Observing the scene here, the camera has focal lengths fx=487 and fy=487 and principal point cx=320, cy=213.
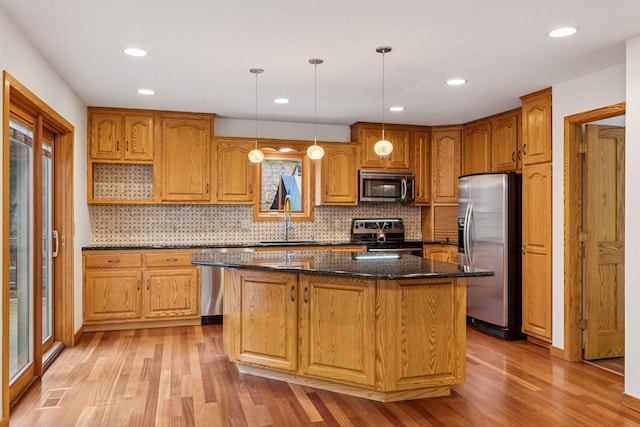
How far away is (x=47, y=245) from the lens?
14.3 feet

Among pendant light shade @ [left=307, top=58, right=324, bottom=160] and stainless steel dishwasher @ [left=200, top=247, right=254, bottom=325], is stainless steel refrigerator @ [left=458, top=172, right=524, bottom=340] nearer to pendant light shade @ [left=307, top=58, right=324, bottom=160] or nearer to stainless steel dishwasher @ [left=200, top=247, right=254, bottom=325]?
pendant light shade @ [left=307, top=58, right=324, bottom=160]

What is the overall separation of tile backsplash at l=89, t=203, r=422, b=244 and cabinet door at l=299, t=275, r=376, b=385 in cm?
283

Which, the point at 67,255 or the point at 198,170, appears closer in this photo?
the point at 67,255

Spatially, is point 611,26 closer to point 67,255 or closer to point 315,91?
point 315,91

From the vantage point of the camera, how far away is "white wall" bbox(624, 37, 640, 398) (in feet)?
10.6

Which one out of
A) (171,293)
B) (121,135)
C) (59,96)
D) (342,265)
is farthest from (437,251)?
(59,96)

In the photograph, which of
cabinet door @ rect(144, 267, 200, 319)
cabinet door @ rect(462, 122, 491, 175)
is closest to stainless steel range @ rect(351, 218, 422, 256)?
cabinet door @ rect(462, 122, 491, 175)

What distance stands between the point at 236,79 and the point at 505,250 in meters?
3.11

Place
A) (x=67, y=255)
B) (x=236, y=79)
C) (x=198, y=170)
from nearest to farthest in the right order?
1. (x=236, y=79)
2. (x=67, y=255)
3. (x=198, y=170)

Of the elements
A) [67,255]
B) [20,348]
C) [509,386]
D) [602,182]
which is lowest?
[509,386]

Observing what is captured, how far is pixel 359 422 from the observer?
2.90m

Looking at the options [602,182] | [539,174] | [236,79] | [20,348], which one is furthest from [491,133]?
[20,348]

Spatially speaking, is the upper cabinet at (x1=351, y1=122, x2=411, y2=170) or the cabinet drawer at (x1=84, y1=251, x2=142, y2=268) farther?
the upper cabinet at (x1=351, y1=122, x2=411, y2=170)

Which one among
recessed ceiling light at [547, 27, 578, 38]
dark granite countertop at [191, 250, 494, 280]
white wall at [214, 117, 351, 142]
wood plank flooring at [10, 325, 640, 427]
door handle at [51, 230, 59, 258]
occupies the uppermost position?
recessed ceiling light at [547, 27, 578, 38]
